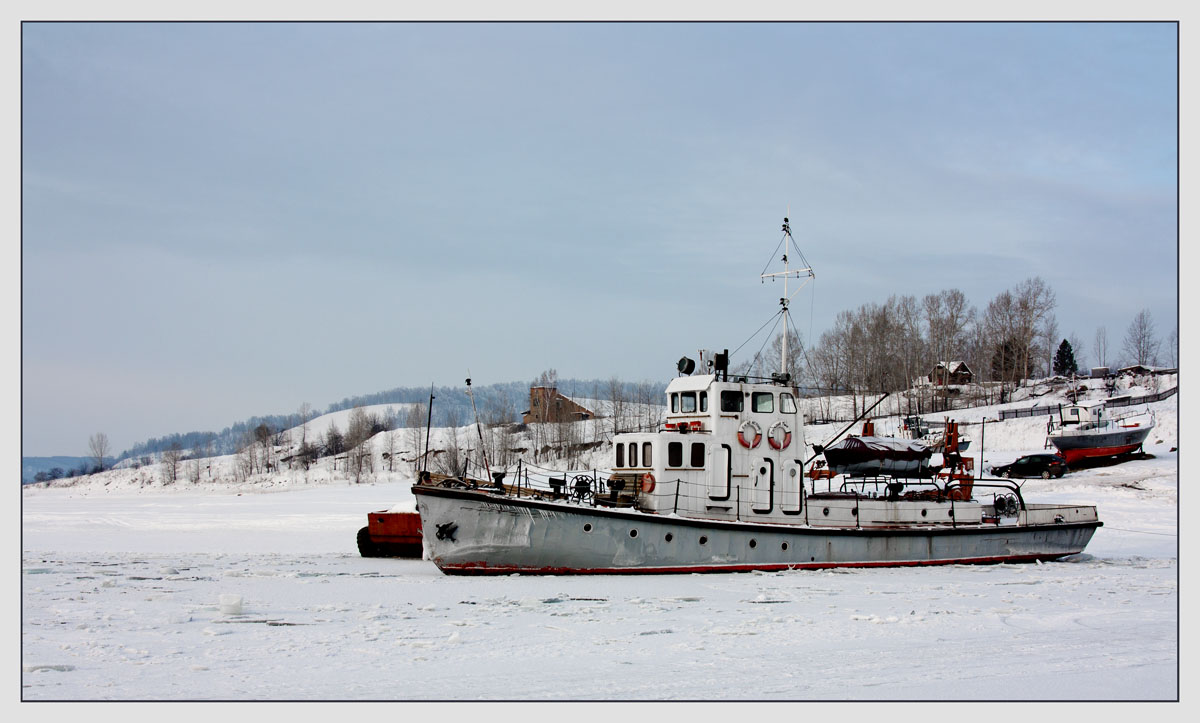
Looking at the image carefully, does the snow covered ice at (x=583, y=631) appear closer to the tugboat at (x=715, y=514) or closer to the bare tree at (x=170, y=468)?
the tugboat at (x=715, y=514)

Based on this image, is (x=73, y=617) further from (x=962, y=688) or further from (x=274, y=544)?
(x=274, y=544)

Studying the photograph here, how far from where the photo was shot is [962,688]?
9.12 meters

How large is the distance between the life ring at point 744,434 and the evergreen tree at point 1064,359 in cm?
7725

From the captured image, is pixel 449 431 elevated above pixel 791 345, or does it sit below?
below

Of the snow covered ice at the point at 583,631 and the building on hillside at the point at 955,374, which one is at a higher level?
the building on hillside at the point at 955,374

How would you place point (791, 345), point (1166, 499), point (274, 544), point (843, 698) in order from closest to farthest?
point (843, 698)
point (274, 544)
point (1166, 499)
point (791, 345)

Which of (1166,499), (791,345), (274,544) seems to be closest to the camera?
(274,544)

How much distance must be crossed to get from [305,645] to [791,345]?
51.4 m

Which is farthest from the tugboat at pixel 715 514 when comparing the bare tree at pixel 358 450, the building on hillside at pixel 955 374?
the building on hillside at pixel 955 374

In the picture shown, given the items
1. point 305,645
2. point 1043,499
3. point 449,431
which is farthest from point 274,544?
point 449,431

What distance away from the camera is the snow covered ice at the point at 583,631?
9.17 meters

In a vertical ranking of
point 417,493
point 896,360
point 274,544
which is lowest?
point 274,544

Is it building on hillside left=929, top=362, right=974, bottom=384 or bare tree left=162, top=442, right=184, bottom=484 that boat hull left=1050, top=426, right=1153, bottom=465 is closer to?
building on hillside left=929, top=362, right=974, bottom=384

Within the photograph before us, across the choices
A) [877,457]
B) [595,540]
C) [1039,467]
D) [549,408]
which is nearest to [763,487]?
[595,540]
